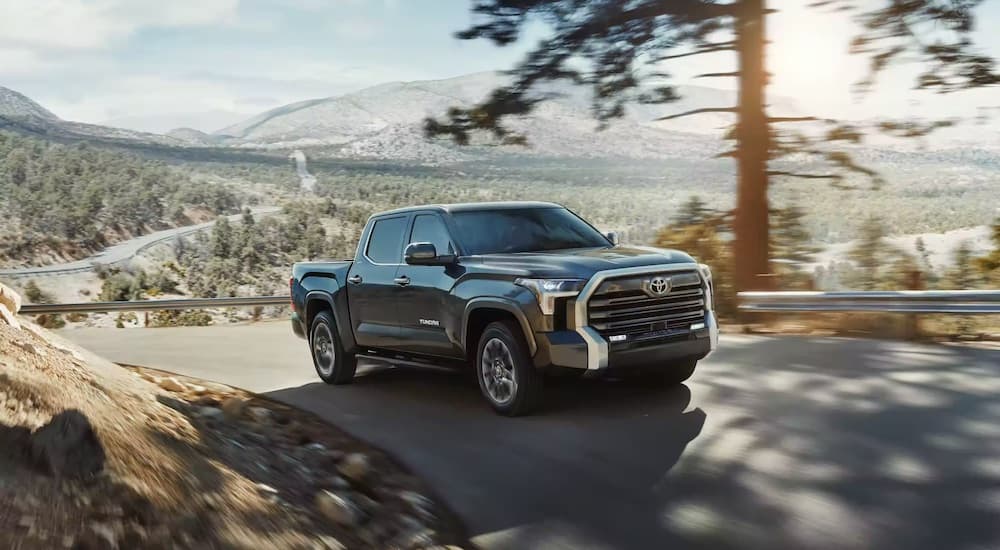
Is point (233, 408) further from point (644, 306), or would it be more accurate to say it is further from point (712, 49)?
point (712, 49)

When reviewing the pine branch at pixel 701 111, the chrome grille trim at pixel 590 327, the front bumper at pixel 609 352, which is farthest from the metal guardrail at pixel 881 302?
the chrome grille trim at pixel 590 327

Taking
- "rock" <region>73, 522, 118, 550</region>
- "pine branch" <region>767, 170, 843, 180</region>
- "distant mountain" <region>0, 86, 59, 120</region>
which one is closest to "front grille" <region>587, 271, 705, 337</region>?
"rock" <region>73, 522, 118, 550</region>

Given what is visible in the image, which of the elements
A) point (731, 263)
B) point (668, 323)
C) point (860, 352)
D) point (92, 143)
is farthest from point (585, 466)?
point (92, 143)

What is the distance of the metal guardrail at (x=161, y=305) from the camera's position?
65.9 ft

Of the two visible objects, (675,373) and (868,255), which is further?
(868,255)

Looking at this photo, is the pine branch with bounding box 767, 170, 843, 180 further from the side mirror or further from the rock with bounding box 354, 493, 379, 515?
the rock with bounding box 354, 493, 379, 515

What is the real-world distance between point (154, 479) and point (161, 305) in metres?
17.5

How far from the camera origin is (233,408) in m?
9.12

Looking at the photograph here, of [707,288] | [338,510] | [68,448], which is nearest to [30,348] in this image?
[68,448]

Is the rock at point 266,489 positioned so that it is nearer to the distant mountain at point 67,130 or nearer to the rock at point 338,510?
the rock at point 338,510

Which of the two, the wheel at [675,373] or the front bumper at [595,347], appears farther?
the wheel at [675,373]

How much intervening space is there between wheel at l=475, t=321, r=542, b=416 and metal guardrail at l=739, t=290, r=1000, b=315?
5128 mm

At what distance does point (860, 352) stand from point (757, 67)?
23.8 feet

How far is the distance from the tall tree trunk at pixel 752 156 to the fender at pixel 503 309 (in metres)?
8.79
